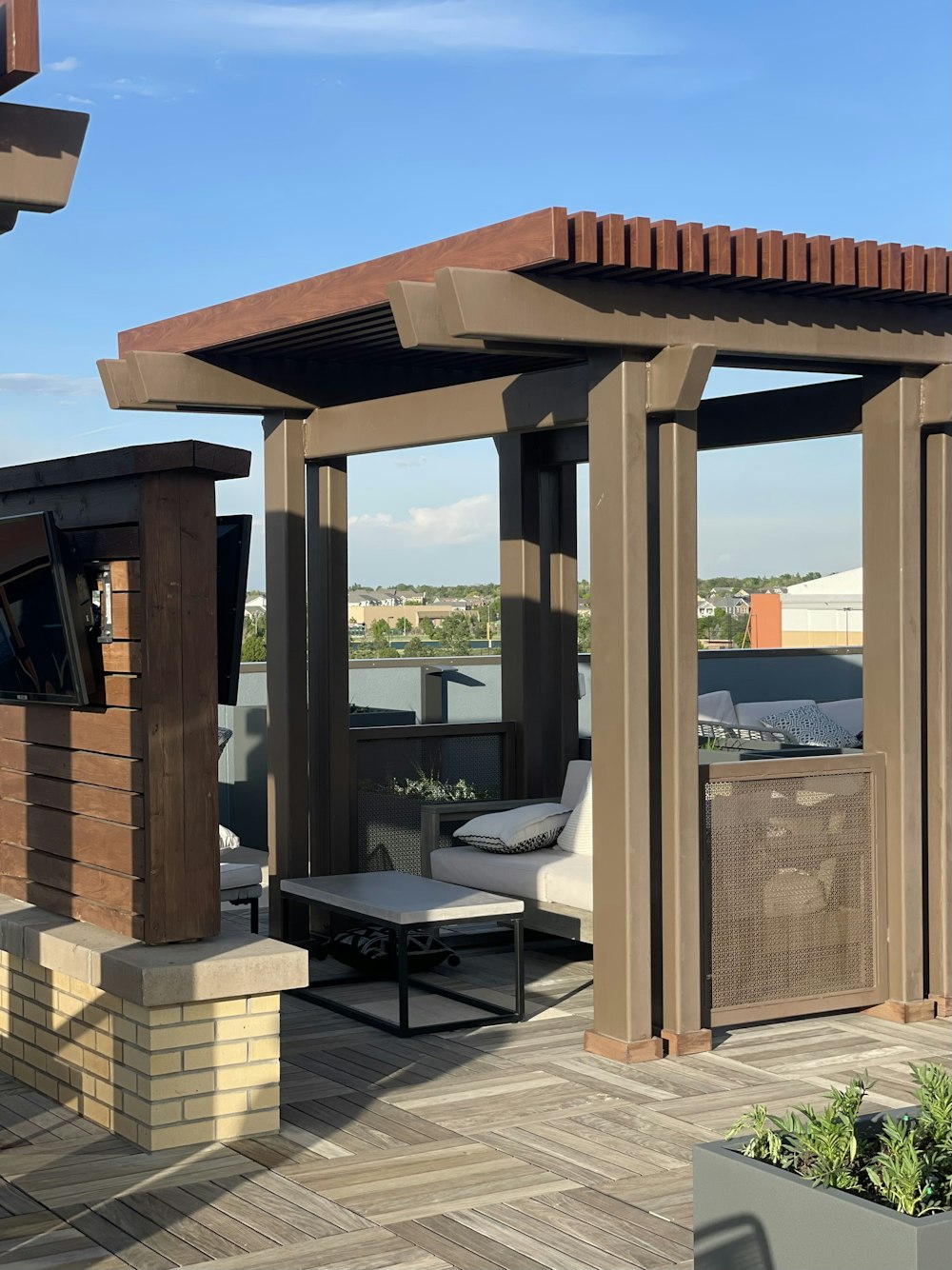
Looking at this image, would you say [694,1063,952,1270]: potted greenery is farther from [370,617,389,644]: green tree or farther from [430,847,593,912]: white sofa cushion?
[370,617,389,644]: green tree

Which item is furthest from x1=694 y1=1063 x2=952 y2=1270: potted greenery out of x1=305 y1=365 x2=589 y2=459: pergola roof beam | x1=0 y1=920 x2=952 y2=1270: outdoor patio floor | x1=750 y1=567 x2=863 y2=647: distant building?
x1=750 y1=567 x2=863 y2=647: distant building

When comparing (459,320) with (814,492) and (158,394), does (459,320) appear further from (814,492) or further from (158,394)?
(814,492)

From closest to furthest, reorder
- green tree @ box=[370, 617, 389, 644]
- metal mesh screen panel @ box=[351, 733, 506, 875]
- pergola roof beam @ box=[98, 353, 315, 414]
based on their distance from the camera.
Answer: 1. pergola roof beam @ box=[98, 353, 315, 414]
2. metal mesh screen panel @ box=[351, 733, 506, 875]
3. green tree @ box=[370, 617, 389, 644]

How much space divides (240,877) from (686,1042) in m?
2.64

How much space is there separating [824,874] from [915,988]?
2.04 ft

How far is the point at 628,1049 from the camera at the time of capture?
593 centimetres

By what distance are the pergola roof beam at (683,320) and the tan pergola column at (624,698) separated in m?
0.20

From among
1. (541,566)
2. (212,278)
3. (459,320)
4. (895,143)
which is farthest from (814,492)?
(459,320)

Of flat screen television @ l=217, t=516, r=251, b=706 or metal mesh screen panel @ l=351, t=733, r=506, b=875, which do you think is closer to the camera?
flat screen television @ l=217, t=516, r=251, b=706

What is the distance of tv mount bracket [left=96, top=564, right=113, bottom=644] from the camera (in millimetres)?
5371

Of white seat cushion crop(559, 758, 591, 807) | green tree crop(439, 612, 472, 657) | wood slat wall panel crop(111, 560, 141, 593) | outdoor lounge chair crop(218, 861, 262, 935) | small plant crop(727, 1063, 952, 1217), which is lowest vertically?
outdoor lounge chair crop(218, 861, 262, 935)

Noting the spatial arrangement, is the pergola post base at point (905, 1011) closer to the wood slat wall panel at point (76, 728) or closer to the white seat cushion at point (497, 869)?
the white seat cushion at point (497, 869)

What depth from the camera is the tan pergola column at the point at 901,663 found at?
6.60m

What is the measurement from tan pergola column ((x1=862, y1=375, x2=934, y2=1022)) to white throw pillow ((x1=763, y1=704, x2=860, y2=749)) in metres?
5.80
